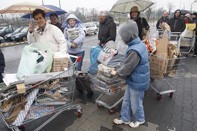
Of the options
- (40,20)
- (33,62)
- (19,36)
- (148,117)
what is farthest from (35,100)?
(19,36)

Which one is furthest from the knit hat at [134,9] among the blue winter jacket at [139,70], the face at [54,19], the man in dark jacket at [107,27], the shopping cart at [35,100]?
the shopping cart at [35,100]

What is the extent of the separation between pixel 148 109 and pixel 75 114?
1438 mm

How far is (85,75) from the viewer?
4098 millimetres

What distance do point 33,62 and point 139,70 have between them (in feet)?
5.11

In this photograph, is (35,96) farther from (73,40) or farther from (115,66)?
(73,40)

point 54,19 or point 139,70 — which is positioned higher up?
point 54,19

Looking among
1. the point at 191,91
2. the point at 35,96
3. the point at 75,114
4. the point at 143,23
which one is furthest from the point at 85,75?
the point at 191,91

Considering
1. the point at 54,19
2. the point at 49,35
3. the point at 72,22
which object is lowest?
the point at 49,35

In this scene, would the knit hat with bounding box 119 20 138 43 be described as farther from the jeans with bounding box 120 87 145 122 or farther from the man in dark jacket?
the man in dark jacket

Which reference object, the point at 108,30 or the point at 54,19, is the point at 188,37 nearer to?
the point at 108,30

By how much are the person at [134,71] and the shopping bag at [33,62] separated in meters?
0.99

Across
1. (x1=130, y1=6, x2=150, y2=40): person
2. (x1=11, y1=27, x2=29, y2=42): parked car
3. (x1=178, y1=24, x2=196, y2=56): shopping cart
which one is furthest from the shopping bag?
(x1=11, y1=27, x2=29, y2=42): parked car

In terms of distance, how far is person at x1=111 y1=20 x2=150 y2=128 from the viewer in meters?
2.71

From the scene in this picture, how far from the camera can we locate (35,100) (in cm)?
279
